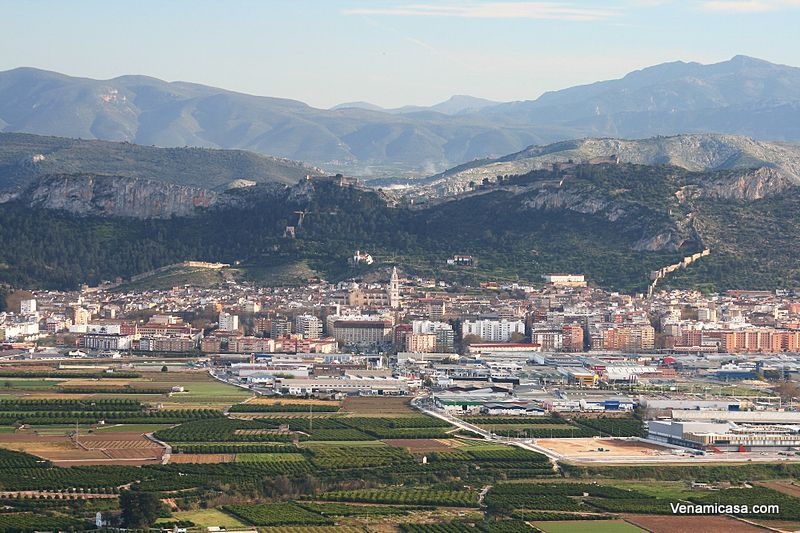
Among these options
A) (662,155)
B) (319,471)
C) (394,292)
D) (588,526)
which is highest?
(662,155)

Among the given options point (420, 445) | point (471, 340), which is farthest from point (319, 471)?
point (471, 340)

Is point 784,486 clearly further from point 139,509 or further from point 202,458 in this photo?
point 139,509

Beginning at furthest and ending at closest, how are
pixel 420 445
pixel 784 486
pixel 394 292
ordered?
pixel 394 292 → pixel 420 445 → pixel 784 486

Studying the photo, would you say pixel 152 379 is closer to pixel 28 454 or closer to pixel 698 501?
pixel 28 454

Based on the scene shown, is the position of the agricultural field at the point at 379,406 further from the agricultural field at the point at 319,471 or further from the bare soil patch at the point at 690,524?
the bare soil patch at the point at 690,524

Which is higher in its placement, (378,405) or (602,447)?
(378,405)

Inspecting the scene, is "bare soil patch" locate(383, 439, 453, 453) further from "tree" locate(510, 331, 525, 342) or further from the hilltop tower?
the hilltop tower

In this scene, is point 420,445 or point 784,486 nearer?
point 784,486
